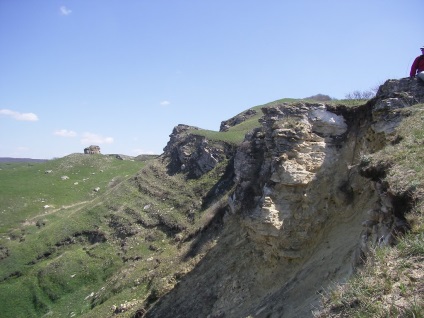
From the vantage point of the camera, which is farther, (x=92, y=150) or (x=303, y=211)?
(x=92, y=150)

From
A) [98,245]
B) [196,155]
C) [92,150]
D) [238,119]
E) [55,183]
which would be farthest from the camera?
[92,150]

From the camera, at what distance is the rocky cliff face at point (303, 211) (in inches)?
511

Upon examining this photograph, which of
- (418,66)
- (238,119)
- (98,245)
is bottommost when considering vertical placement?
(98,245)

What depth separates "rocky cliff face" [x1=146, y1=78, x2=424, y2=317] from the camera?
42.6 feet

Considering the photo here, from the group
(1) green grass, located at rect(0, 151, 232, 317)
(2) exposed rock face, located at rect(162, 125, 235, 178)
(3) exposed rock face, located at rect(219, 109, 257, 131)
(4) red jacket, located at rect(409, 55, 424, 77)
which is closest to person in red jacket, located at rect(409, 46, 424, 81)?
(4) red jacket, located at rect(409, 55, 424, 77)

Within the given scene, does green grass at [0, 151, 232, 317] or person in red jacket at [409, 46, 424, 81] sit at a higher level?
person in red jacket at [409, 46, 424, 81]

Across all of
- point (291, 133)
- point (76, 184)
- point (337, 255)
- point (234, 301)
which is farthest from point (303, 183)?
point (76, 184)

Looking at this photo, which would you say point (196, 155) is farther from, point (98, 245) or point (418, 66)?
point (418, 66)

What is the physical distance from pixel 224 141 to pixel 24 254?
2906 cm

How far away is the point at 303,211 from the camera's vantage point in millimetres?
15930

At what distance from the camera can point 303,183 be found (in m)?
16.0

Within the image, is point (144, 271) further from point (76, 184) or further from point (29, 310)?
point (76, 184)

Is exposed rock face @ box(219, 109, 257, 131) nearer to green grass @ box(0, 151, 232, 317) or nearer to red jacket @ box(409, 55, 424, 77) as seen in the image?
green grass @ box(0, 151, 232, 317)

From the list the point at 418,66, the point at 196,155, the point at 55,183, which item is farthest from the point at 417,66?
the point at 55,183
